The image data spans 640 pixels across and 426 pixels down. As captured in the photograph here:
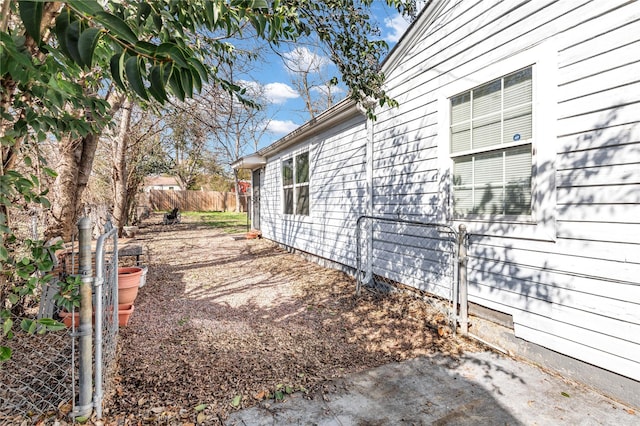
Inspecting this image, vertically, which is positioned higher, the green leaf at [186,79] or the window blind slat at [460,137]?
the window blind slat at [460,137]

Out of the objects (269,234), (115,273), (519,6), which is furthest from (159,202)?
(519,6)

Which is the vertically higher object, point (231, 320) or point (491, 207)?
point (491, 207)

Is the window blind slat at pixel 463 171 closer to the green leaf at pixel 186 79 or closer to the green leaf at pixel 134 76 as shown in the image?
the green leaf at pixel 186 79

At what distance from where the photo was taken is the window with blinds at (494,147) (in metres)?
3.10

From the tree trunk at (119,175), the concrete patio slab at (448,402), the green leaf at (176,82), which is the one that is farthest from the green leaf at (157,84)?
the tree trunk at (119,175)

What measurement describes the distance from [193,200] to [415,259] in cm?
2956

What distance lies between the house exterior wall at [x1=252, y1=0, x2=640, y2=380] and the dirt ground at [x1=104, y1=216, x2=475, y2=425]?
2.98 ft

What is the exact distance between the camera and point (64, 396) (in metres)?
2.35

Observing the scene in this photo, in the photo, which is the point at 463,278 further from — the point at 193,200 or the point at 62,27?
the point at 193,200

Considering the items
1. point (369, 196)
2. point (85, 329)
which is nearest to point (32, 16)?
point (85, 329)

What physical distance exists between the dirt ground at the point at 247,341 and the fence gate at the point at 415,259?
0.75 ft

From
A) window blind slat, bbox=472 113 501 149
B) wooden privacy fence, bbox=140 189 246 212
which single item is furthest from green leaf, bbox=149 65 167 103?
wooden privacy fence, bbox=140 189 246 212

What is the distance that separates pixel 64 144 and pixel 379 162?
14.4 feet

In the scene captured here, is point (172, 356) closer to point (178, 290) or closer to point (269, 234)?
point (178, 290)
